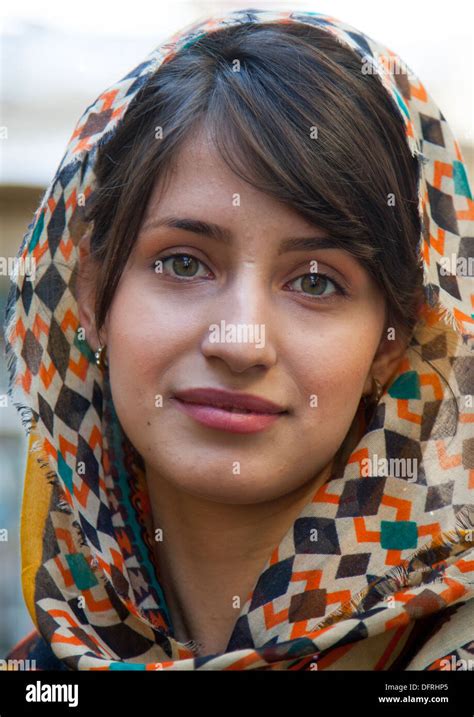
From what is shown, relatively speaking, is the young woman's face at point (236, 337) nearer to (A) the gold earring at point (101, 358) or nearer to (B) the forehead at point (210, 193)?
(B) the forehead at point (210, 193)

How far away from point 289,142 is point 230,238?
6.8 inches

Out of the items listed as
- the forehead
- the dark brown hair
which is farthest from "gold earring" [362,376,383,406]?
the forehead

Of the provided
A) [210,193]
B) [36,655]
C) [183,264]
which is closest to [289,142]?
[210,193]

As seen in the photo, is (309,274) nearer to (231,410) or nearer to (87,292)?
(231,410)

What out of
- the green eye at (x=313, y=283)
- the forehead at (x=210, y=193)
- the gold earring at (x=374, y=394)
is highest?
the forehead at (x=210, y=193)

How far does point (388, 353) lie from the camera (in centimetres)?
155

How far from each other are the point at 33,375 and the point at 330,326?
0.55 metres

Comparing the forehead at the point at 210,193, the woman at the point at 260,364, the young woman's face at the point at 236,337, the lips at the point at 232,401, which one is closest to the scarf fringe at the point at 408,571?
the woman at the point at 260,364

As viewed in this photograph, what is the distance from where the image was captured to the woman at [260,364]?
1379mm

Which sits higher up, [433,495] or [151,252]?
[151,252]

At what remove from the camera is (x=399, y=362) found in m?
1.57
